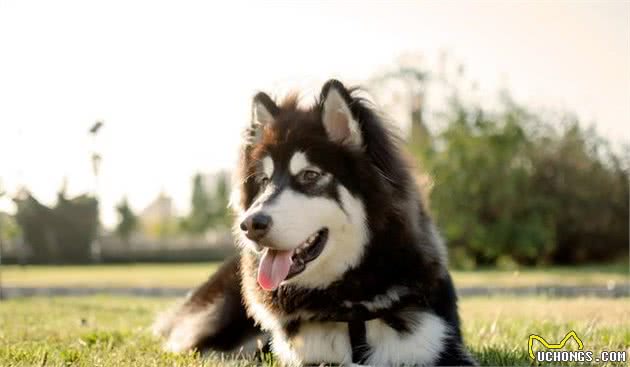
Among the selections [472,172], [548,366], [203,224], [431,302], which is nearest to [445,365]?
[431,302]

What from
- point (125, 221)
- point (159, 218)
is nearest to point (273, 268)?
point (125, 221)

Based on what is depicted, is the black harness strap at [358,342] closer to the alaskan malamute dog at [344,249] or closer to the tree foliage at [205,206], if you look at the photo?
the alaskan malamute dog at [344,249]

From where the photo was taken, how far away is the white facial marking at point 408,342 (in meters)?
4.62

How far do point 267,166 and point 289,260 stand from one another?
0.67 meters

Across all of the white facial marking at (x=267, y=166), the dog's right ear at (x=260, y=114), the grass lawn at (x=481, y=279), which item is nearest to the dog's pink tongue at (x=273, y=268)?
the white facial marking at (x=267, y=166)

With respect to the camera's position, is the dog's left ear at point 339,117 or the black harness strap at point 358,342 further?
the dog's left ear at point 339,117

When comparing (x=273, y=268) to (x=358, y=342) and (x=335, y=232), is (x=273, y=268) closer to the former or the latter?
(x=335, y=232)

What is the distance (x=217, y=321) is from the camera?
5.80 m

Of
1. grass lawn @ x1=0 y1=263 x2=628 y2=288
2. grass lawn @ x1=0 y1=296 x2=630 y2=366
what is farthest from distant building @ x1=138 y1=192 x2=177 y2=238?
grass lawn @ x1=0 y1=296 x2=630 y2=366

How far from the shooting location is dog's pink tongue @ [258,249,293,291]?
4.60 m

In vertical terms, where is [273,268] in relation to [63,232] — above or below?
above

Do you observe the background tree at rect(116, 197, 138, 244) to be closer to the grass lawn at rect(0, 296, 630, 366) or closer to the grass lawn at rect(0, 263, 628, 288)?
the grass lawn at rect(0, 263, 628, 288)

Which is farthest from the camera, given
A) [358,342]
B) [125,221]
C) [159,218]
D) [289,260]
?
[159,218]

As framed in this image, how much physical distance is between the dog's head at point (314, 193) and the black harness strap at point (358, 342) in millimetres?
327
